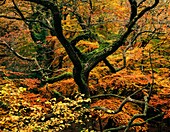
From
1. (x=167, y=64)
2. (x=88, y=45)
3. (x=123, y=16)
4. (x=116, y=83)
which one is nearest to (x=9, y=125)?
(x=116, y=83)

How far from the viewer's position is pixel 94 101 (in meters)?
9.58

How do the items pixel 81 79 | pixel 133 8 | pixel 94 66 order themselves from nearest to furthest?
pixel 133 8, pixel 81 79, pixel 94 66

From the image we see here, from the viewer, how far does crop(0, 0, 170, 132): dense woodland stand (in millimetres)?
7496

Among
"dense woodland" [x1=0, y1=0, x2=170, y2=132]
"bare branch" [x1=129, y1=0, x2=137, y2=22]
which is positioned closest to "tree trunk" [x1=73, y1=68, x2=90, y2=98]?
"dense woodland" [x1=0, y1=0, x2=170, y2=132]

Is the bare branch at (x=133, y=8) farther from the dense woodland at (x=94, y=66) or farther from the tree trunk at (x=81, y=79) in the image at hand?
the tree trunk at (x=81, y=79)

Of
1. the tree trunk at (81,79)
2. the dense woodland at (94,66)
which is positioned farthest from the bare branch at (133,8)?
the tree trunk at (81,79)

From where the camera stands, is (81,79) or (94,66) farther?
(94,66)

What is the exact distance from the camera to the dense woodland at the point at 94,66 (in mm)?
7496

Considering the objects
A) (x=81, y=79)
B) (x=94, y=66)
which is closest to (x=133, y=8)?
(x=94, y=66)

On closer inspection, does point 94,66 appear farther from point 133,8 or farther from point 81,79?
point 133,8

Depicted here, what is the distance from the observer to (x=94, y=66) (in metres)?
8.62

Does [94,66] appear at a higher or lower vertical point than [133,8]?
lower

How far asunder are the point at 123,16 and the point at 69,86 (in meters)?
4.45

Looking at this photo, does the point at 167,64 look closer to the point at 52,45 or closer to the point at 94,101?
the point at 94,101
